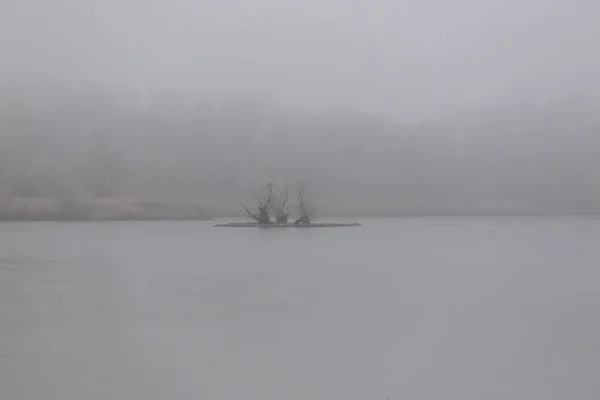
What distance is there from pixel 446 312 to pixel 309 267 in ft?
27.0

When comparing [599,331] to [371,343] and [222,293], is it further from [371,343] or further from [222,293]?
[222,293]

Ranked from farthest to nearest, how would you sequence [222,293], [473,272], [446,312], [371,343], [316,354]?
[473,272] → [222,293] → [446,312] → [371,343] → [316,354]

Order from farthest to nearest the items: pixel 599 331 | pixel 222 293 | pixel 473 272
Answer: pixel 473 272, pixel 222 293, pixel 599 331

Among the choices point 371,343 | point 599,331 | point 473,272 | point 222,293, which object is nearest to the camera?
point 371,343

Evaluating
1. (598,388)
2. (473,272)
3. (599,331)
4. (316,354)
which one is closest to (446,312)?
(599,331)

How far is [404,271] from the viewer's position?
16438 millimetres

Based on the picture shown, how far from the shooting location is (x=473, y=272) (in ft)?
53.8

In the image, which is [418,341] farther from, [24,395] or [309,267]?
[309,267]

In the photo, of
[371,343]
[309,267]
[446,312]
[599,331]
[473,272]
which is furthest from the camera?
[309,267]

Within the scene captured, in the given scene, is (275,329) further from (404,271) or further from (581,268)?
(581,268)

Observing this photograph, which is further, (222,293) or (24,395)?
(222,293)

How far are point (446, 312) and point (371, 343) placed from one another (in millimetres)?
2605

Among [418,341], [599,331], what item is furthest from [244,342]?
[599,331]

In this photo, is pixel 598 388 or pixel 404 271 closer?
pixel 598 388
